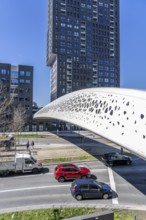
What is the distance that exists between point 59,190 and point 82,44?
11899 centimetres

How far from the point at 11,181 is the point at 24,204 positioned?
614 cm

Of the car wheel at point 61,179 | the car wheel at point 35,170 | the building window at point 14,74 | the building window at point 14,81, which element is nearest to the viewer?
the car wheel at point 61,179

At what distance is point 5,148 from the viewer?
39594 millimetres

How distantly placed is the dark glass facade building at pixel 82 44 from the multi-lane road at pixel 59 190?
9796cm

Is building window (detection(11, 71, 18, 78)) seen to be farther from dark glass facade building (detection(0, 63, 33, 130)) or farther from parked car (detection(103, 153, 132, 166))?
parked car (detection(103, 153, 132, 166))

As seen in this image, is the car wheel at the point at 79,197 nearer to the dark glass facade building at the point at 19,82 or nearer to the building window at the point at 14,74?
the dark glass facade building at the point at 19,82

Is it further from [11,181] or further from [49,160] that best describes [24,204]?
[49,160]

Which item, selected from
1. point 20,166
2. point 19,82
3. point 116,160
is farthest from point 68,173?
point 19,82

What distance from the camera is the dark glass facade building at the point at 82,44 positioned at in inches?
4879

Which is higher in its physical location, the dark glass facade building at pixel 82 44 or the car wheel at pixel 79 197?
the dark glass facade building at pixel 82 44

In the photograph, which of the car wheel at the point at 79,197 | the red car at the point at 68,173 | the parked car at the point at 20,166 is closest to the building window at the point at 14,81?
the parked car at the point at 20,166

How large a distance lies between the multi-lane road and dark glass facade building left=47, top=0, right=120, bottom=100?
97964 mm

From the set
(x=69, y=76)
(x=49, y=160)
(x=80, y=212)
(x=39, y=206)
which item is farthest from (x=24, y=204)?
(x=69, y=76)

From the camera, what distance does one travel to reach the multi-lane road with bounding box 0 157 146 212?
56.0ft
